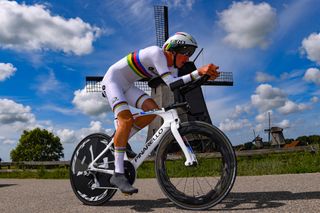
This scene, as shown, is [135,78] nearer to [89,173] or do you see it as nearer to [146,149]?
[146,149]

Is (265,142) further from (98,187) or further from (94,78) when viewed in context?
(98,187)

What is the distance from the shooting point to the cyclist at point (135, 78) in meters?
3.78

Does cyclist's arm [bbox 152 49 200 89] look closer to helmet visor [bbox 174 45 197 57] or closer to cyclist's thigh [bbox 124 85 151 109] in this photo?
helmet visor [bbox 174 45 197 57]

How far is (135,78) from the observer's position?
13.9 feet

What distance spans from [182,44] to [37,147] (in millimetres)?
49171

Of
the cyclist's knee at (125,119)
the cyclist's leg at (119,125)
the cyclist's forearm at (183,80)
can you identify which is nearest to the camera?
the cyclist's forearm at (183,80)

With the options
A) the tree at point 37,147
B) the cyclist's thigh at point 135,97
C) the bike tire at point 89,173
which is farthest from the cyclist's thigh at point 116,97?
the tree at point 37,147

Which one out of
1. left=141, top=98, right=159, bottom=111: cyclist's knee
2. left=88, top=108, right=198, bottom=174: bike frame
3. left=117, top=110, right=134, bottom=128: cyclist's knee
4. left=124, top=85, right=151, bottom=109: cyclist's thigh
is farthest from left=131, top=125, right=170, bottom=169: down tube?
left=124, top=85, right=151, bottom=109: cyclist's thigh

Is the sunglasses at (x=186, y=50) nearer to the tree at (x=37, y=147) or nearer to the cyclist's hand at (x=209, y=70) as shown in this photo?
the cyclist's hand at (x=209, y=70)

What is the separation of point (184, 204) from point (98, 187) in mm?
1224

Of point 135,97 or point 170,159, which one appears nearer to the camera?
point 170,159

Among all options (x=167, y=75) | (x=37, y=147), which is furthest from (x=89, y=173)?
(x=37, y=147)

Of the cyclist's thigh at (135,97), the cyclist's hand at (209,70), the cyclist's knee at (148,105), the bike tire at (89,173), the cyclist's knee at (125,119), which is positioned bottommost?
the bike tire at (89,173)

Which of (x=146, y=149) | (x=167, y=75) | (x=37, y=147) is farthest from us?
(x=37, y=147)
